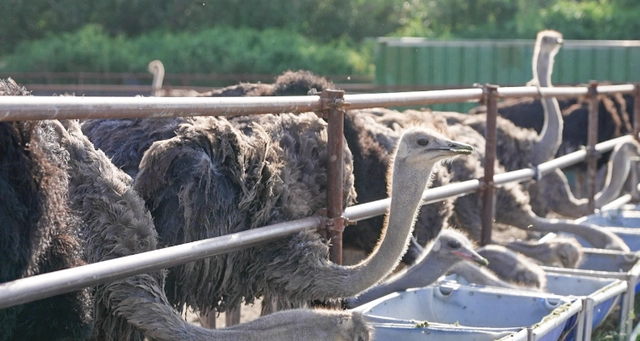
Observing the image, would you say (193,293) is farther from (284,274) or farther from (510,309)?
(510,309)

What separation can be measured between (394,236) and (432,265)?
1.04 meters

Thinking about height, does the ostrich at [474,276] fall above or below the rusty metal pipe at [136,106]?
below

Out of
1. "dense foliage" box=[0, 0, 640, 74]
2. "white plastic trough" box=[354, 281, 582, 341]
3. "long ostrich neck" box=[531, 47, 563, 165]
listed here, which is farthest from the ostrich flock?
"dense foliage" box=[0, 0, 640, 74]

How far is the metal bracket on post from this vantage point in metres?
3.83

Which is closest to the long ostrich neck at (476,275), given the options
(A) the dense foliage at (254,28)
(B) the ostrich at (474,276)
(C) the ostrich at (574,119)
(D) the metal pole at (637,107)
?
(B) the ostrich at (474,276)

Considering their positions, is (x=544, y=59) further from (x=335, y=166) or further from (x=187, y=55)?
(x=187, y=55)

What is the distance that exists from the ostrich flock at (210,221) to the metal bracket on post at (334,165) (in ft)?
0.38

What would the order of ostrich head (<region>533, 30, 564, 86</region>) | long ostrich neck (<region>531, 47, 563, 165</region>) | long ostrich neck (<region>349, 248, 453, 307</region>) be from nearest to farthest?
1. long ostrich neck (<region>349, 248, 453, 307</region>)
2. long ostrich neck (<region>531, 47, 563, 165</region>)
3. ostrich head (<region>533, 30, 564, 86</region>)

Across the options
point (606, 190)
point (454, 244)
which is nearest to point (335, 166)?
Result: point (454, 244)

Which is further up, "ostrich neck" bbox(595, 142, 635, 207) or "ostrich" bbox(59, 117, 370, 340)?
"ostrich" bbox(59, 117, 370, 340)

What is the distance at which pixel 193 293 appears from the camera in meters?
3.90

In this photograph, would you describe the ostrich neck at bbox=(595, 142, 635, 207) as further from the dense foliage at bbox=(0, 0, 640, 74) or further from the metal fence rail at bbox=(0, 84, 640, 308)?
the dense foliage at bbox=(0, 0, 640, 74)

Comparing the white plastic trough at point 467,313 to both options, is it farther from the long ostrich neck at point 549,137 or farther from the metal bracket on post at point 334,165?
the long ostrich neck at point 549,137

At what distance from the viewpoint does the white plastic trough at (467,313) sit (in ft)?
12.2
